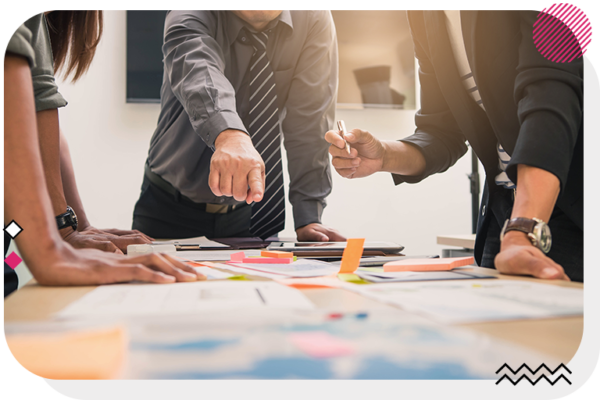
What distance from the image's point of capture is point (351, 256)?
1.59 feet

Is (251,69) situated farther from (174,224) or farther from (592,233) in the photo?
(592,233)

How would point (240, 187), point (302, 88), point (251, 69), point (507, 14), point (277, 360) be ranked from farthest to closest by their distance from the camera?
point (302, 88), point (251, 69), point (240, 187), point (507, 14), point (277, 360)

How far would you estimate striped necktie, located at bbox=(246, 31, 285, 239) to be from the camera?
1.07m

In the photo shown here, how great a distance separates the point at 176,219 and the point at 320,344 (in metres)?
0.88

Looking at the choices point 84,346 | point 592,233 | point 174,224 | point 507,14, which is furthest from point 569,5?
point 174,224

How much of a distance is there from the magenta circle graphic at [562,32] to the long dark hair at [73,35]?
637 millimetres

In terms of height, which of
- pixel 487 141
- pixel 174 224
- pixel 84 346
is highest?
pixel 487 141

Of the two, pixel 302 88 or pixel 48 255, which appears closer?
pixel 48 255

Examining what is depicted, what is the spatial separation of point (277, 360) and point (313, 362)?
0.02 metres

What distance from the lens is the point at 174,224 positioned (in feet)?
3.50

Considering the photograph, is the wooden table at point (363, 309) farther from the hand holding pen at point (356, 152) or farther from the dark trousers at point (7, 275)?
the hand holding pen at point (356, 152)

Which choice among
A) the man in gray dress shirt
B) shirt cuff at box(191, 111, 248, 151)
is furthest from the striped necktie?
shirt cuff at box(191, 111, 248, 151)

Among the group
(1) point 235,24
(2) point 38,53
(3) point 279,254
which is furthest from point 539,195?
(1) point 235,24

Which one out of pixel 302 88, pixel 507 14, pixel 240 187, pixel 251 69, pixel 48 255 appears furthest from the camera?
pixel 302 88
